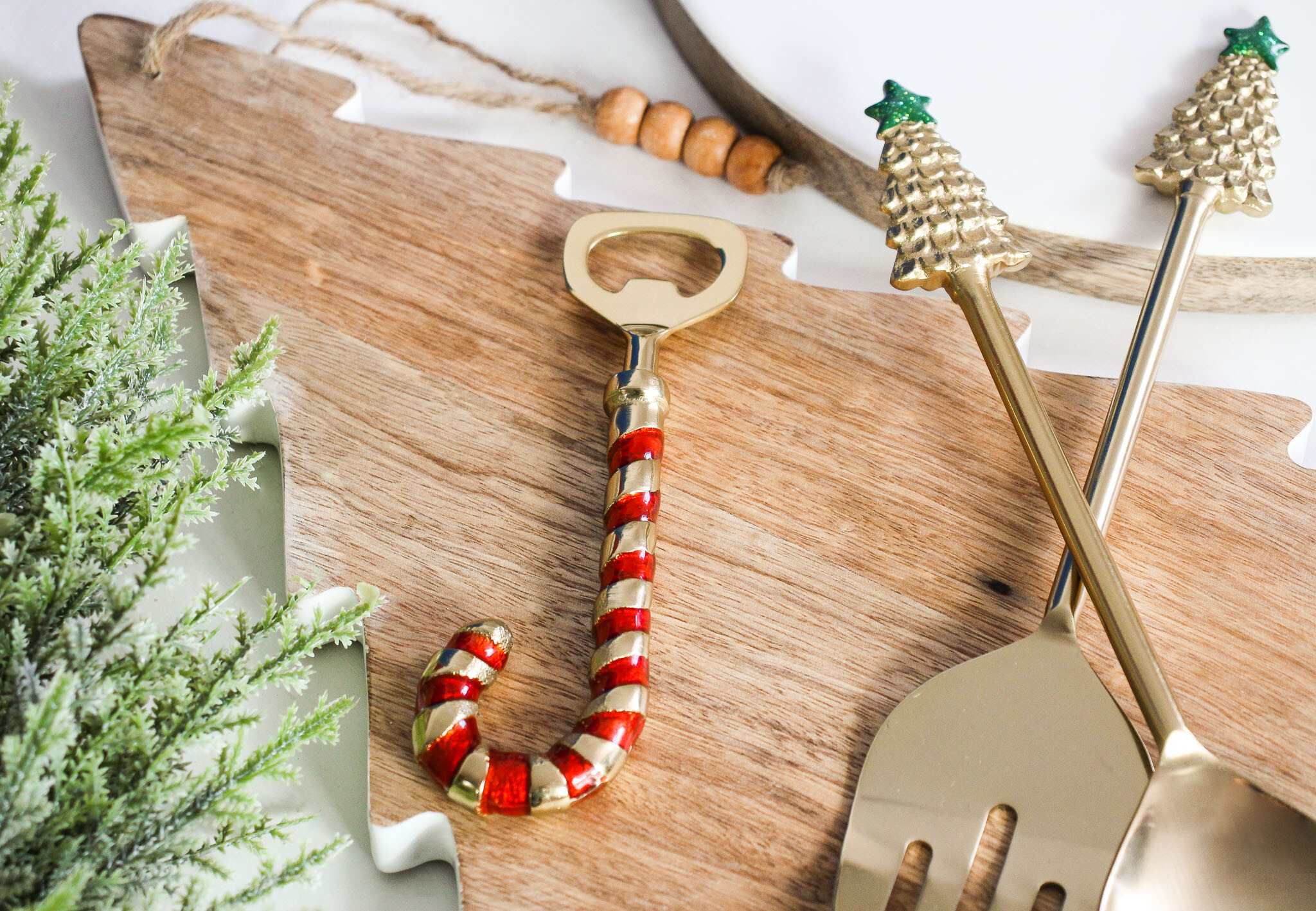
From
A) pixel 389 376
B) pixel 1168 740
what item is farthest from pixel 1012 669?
pixel 389 376

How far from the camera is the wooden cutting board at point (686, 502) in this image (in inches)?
26.7

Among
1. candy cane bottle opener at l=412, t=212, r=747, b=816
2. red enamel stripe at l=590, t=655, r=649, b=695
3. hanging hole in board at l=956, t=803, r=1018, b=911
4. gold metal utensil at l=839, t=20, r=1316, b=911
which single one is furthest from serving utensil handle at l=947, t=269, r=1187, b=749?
red enamel stripe at l=590, t=655, r=649, b=695

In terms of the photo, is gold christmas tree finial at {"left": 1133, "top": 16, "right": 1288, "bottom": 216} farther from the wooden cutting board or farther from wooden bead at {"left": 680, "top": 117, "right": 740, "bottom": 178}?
wooden bead at {"left": 680, "top": 117, "right": 740, "bottom": 178}

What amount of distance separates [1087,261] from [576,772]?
0.69m

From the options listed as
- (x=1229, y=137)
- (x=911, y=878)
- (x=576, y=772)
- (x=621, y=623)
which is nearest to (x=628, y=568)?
(x=621, y=623)

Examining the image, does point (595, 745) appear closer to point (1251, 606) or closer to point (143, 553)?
point (143, 553)

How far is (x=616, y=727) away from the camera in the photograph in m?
0.66

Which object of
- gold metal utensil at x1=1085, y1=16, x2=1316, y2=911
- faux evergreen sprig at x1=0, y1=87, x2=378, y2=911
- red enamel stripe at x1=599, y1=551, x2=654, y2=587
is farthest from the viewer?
red enamel stripe at x1=599, y1=551, x2=654, y2=587

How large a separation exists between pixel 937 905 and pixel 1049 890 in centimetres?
8

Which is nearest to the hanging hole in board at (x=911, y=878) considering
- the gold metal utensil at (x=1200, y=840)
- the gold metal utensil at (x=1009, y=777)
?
the gold metal utensil at (x=1009, y=777)

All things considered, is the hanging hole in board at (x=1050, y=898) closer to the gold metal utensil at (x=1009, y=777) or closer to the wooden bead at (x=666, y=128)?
the gold metal utensil at (x=1009, y=777)

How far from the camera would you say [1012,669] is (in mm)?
690

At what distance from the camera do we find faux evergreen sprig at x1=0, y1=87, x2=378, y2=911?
0.49 meters

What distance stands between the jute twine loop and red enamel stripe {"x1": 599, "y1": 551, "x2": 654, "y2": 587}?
0.51 metres
